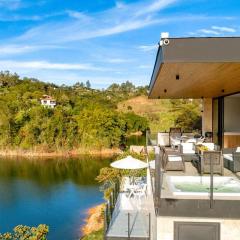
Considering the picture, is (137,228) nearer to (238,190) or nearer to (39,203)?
(238,190)

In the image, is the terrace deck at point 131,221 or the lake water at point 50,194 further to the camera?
the lake water at point 50,194

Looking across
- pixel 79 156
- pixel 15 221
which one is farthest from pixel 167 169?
pixel 79 156

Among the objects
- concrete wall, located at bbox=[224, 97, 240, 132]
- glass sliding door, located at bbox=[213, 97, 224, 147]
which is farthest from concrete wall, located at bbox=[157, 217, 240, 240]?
concrete wall, located at bbox=[224, 97, 240, 132]

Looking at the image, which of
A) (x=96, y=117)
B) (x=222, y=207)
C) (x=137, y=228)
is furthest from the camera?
(x=96, y=117)

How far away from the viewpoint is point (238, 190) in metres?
5.06

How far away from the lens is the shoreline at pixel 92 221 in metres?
17.5

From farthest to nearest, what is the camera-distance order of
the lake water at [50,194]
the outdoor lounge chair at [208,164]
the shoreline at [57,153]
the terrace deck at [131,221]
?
the shoreline at [57,153]
the lake water at [50,194]
the outdoor lounge chair at [208,164]
the terrace deck at [131,221]

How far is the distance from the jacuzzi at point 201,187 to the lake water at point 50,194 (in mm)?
12943

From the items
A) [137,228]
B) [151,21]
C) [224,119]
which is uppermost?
[151,21]

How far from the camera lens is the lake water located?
1933 cm

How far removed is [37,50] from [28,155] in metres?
14.7

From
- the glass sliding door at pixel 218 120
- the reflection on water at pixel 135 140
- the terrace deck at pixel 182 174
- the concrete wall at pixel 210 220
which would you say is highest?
the glass sliding door at pixel 218 120

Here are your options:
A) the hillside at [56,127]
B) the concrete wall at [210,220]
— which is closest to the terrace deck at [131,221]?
the concrete wall at [210,220]

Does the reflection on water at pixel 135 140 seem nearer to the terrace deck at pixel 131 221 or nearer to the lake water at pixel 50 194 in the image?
the lake water at pixel 50 194
